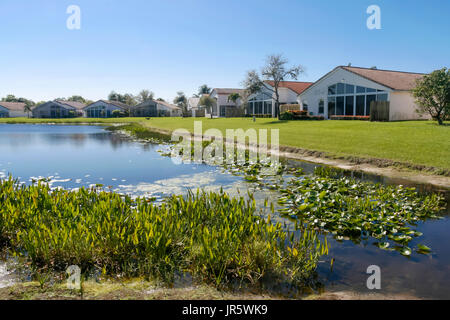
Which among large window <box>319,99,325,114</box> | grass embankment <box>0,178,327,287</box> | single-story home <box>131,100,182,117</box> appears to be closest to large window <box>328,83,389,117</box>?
large window <box>319,99,325,114</box>

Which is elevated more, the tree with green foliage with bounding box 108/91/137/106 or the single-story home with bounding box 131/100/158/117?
the tree with green foliage with bounding box 108/91/137/106

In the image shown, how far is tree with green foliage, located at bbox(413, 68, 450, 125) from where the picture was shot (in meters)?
25.5

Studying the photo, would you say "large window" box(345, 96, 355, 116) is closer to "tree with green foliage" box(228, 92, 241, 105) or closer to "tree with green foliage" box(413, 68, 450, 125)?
"tree with green foliage" box(413, 68, 450, 125)

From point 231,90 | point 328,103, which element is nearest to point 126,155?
point 328,103

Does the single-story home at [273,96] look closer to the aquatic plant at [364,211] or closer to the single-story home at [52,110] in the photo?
the aquatic plant at [364,211]

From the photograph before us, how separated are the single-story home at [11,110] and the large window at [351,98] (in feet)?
329

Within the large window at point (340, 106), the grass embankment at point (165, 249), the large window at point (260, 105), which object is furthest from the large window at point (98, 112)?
the grass embankment at point (165, 249)

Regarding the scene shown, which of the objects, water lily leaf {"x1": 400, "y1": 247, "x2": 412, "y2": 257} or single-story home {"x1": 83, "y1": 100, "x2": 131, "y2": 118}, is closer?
water lily leaf {"x1": 400, "y1": 247, "x2": 412, "y2": 257}

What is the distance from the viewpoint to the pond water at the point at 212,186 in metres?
4.62

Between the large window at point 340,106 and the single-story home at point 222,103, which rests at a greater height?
the single-story home at point 222,103

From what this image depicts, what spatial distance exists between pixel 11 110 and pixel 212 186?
113 m

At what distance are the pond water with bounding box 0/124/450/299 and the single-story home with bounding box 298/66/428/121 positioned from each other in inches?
934
